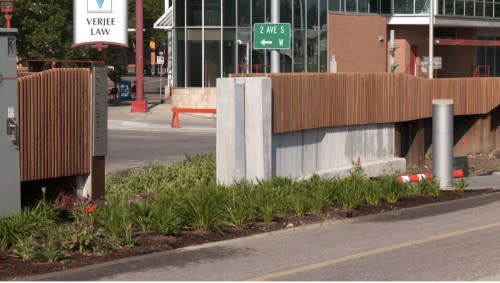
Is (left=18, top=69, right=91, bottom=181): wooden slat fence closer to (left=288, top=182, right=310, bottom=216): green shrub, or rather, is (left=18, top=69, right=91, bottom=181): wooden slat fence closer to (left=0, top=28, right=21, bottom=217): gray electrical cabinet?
(left=0, top=28, right=21, bottom=217): gray electrical cabinet

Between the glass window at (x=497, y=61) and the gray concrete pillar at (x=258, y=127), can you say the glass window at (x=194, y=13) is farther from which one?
the gray concrete pillar at (x=258, y=127)

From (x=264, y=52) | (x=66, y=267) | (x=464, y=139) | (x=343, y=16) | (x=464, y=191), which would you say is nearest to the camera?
(x=66, y=267)

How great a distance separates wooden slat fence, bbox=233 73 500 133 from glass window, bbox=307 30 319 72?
73.5 feet

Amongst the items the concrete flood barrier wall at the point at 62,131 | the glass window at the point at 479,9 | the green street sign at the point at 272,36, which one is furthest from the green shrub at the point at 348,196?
the glass window at the point at 479,9

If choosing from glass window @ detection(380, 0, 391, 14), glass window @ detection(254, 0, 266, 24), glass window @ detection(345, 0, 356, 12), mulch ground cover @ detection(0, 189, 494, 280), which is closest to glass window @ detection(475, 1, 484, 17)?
glass window @ detection(380, 0, 391, 14)

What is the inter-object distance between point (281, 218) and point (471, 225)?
8.44 ft

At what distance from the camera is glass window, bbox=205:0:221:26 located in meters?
43.3

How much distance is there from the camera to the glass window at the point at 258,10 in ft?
144

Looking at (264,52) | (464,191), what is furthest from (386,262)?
(264,52)

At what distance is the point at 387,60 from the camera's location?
50938 millimetres

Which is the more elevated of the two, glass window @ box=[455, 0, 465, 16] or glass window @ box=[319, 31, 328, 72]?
glass window @ box=[455, 0, 465, 16]

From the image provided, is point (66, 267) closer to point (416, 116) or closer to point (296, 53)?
point (416, 116)

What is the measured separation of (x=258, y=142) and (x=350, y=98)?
12.3 ft

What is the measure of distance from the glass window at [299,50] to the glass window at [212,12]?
4.39 m
